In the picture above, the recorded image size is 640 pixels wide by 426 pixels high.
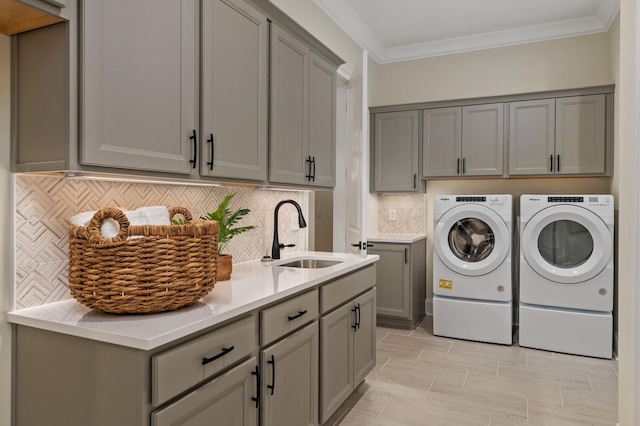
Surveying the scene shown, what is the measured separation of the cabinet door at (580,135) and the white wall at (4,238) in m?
4.03

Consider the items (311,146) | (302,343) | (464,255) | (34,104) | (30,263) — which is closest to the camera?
(34,104)

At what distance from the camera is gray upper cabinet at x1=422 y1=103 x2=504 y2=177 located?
4125 millimetres

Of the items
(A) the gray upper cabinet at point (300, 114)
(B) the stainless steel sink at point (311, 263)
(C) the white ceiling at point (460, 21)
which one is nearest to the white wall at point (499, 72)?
(C) the white ceiling at point (460, 21)

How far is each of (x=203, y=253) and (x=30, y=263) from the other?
1.92ft

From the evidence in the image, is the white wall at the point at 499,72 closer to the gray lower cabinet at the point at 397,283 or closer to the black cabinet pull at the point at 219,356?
the gray lower cabinet at the point at 397,283

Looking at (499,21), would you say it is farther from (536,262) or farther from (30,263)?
(30,263)

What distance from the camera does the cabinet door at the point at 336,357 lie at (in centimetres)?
217

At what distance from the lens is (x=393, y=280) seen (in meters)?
4.25

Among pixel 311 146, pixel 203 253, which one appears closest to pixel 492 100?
pixel 311 146

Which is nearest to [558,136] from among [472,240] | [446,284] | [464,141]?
[464,141]

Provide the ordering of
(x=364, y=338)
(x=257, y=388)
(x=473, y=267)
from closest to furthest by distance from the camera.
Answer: (x=257, y=388) → (x=364, y=338) → (x=473, y=267)

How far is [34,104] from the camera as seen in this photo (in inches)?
52.8

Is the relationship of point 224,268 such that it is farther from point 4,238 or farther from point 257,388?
point 4,238

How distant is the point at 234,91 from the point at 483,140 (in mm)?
2979
